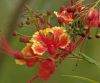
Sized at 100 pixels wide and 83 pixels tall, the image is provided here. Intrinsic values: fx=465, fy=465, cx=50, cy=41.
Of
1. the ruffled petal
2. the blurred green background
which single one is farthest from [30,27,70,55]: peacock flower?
the blurred green background

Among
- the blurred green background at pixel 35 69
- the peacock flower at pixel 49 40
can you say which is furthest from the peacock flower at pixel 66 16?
the blurred green background at pixel 35 69

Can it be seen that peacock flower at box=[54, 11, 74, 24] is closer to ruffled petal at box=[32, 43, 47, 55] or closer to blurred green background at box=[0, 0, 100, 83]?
ruffled petal at box=[32, 43, 47, 55]

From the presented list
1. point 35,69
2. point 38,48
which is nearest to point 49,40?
point 38,48

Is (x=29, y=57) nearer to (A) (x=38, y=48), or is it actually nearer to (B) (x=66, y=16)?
(A) (x=38, y=48)


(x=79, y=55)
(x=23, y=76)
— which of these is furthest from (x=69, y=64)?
(x=79, y=55)

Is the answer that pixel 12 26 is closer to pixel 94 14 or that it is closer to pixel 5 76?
pixel 5 76

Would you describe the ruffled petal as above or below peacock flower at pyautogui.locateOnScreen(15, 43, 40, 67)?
above

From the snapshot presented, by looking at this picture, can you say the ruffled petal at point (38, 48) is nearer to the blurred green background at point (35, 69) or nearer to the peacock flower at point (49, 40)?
the peacock flower at point (49, 40)

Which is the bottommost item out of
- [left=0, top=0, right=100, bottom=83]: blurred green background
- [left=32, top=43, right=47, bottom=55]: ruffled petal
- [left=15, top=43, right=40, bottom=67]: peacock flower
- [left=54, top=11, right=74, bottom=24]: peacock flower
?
[left=0, top=0, right=100, bottom=83]: blurred green background
